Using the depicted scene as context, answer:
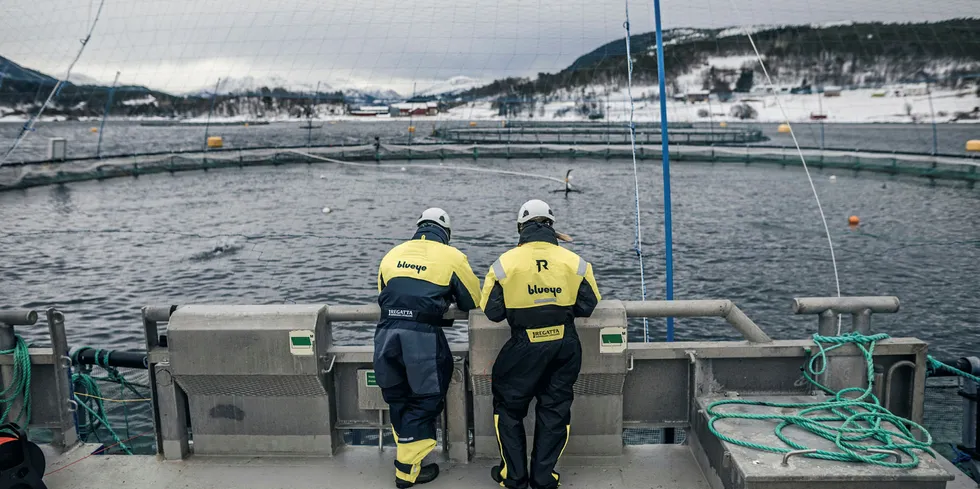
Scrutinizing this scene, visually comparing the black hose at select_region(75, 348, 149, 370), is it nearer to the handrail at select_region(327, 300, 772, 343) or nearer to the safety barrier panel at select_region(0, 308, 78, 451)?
the safety barrier panel at select_region(0, 308, 78, 451)

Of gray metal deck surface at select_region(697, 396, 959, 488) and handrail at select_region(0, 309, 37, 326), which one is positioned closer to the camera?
gray metal deck surface at select_region(697, 396, 959, 488)

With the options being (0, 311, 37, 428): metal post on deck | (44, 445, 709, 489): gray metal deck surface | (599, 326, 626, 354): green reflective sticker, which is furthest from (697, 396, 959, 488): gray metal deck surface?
(0, 311, 37, 428): metal post on deck

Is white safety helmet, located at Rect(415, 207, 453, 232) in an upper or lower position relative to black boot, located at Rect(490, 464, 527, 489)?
upper

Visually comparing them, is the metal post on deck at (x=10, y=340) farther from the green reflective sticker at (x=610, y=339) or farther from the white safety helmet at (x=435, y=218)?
the green reflective sticker at (x=610, y=339)

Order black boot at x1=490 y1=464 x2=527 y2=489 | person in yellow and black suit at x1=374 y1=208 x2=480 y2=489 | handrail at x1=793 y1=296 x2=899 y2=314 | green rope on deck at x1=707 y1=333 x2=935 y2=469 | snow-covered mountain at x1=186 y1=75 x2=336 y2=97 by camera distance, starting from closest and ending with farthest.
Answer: green rope on deck at x1=707 y1=333 x2=935 y2=469 → person in yellow and black suit at x1=374 y1=208 x2=480 y2=489 → black boot at x1=490 y1=464 x2=527 y2=489 → handrail at x1=793 y1=296 x2=899 y2=314 → snow-covered mountain at x1=186 y1=75 x2=336 y2=97

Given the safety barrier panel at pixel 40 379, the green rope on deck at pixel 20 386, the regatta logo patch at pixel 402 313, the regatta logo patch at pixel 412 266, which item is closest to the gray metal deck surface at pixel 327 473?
the safety barrier panel at pixel 40 379

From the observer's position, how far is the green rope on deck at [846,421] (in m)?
3.98

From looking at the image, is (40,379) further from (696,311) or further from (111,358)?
(696,311)

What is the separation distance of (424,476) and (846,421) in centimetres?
271

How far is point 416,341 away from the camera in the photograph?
452 cm

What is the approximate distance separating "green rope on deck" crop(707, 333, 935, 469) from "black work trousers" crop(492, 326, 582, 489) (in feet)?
3.15

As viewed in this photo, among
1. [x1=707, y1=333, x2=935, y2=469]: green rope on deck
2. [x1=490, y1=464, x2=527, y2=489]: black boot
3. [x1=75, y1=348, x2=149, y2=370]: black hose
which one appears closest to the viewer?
[x1=707, y1=333, x2=935, y2=469]: green rope on deck

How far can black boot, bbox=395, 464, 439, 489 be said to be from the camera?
15.1 ft

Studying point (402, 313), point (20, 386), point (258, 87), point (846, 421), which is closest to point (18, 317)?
point (20, 386)
